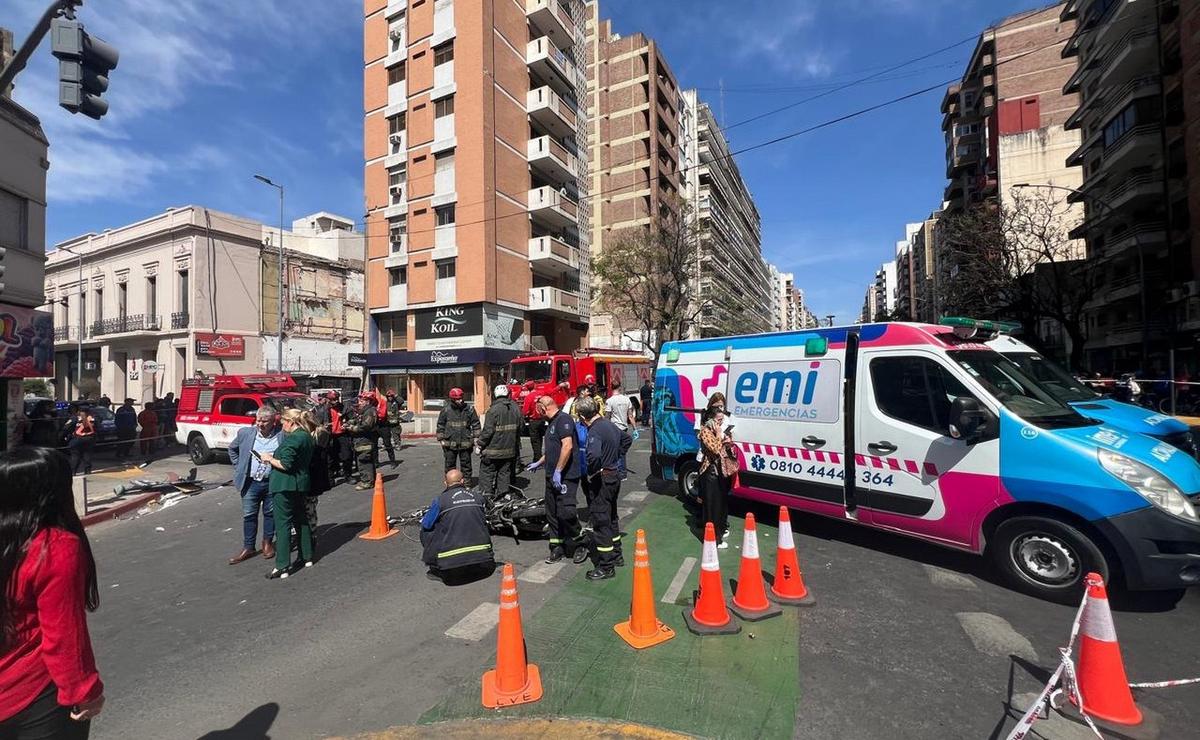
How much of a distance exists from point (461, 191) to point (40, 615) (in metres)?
27.9

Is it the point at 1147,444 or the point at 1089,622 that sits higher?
the point at 1147,444

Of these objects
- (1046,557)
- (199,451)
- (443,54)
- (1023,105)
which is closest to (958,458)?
(1046,557)

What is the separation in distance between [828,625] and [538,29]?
118 feet

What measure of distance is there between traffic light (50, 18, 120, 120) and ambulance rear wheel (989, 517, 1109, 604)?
456 inches

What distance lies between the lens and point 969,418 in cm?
464

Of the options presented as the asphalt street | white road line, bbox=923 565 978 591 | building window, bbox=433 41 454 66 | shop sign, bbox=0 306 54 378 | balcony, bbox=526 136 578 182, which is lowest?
the asphalt street

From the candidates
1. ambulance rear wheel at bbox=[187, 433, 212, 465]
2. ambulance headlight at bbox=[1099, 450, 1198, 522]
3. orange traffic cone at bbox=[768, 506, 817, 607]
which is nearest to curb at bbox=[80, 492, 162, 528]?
ambulance rear wheel at bbox=[187, 433, 212, 465]

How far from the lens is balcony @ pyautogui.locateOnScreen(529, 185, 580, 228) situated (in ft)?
98.5

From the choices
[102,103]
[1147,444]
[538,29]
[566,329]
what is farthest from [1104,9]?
[102,103]

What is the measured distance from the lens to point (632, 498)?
8.73 metres

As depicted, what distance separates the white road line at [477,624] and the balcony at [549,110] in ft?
100

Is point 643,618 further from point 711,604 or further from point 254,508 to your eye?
point 254,508

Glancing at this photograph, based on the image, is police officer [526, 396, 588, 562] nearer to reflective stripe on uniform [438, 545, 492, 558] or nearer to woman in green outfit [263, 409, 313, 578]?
reflective stripe on uniform [438, 545, 492, 558]

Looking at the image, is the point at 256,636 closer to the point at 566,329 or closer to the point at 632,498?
the point at 632,498
